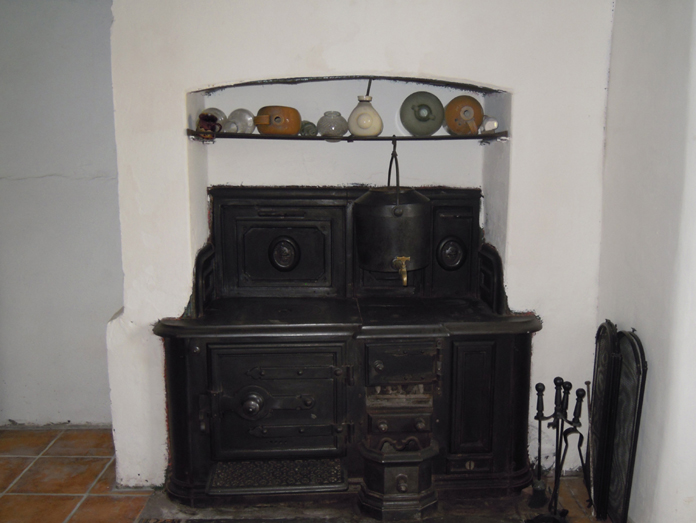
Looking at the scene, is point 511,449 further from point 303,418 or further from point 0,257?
point 0,257

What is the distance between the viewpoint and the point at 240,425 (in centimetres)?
296

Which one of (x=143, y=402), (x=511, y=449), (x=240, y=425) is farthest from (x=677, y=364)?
(x=143, y=402)

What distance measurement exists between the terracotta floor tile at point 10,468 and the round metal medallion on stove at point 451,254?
2.64 m

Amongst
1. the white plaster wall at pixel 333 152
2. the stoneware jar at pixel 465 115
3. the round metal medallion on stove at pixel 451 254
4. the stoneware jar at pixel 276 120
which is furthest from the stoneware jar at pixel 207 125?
the round metal medallion on stove at pixel 451 254

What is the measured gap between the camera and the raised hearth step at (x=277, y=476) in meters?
2.96

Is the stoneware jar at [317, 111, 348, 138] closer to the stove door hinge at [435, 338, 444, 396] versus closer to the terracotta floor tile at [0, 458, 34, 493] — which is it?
the stove door hinge at [435, 338, 444, 396]

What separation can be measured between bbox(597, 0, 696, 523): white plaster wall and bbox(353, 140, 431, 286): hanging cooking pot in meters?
0.94

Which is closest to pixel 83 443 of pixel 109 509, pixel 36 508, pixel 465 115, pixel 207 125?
pixel 36 508

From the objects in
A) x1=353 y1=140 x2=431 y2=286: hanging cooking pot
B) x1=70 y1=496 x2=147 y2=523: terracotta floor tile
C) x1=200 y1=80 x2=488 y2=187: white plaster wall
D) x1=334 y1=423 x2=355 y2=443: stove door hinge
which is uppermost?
x1=200 y1=80 x2=488 y2=187: white plaster wall

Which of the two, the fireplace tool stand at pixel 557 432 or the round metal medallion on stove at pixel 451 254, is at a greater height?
the round metal medallion on stove at pixel 451 254

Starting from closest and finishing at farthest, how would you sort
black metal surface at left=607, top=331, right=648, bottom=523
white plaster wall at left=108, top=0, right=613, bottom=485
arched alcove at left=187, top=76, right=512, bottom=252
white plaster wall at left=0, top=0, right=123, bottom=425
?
black metal surface at left=607, top=331, right=648, bottom=523, white plaster wall at left=108, top=0, right=613, bottom=485, arched alcove at left=187, top=76, right=512, bottom=252, white plaster wall at left=0, top=0, right=123, bottom=425

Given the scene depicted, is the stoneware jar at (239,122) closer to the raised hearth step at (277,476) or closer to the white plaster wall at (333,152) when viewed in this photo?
the white plaster wall at (333,152)

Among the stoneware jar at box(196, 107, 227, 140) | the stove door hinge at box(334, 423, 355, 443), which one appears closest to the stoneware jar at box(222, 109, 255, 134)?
the stoneware jar at box(196, 107, 227, 140)

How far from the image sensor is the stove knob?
9.44 ft
